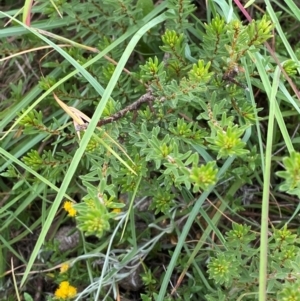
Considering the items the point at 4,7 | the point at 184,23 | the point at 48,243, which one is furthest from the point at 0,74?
the point at 184,23

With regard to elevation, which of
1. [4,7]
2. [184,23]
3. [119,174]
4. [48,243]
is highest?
[4,7]

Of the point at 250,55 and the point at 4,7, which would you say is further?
the point at 4,7

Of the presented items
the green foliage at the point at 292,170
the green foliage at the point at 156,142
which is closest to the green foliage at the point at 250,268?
the green foliage at the point at 156,142

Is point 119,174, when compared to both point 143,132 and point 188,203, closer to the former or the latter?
point 143,132

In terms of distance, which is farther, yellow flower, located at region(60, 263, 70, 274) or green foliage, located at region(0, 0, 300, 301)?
yellow flower, located at region(60, 263, 70, 274)

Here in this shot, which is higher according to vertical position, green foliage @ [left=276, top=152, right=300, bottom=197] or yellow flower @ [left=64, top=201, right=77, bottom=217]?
green foliage @ [left=276, top=152, right=300, bottom=197]

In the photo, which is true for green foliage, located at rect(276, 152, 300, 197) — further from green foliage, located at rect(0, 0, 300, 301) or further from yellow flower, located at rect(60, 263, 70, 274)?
yellow flower, located at rect(60, 263, 70, 274)

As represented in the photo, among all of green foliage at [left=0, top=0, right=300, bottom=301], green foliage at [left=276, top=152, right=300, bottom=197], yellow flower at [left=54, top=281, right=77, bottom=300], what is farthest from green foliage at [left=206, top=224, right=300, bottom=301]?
yellow flower at [left=54, top=281, right=77, bottom=300]

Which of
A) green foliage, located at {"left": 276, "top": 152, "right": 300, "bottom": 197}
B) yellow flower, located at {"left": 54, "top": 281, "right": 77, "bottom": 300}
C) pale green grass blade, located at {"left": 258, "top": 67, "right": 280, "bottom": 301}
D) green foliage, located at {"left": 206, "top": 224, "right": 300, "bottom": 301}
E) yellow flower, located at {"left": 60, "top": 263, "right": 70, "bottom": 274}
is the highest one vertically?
green foliage, located at {"left": 276, "top": 152, "right": 300, "bottom": 197}

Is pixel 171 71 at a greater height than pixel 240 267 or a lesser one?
greater

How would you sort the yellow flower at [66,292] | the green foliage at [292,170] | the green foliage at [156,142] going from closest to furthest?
the green foliage at [292,170]
the green foliage at [156,142]
the yellow flower at [66,292]

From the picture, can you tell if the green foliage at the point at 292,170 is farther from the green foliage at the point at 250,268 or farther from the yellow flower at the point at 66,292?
the yellow flower at the point at 66,292
